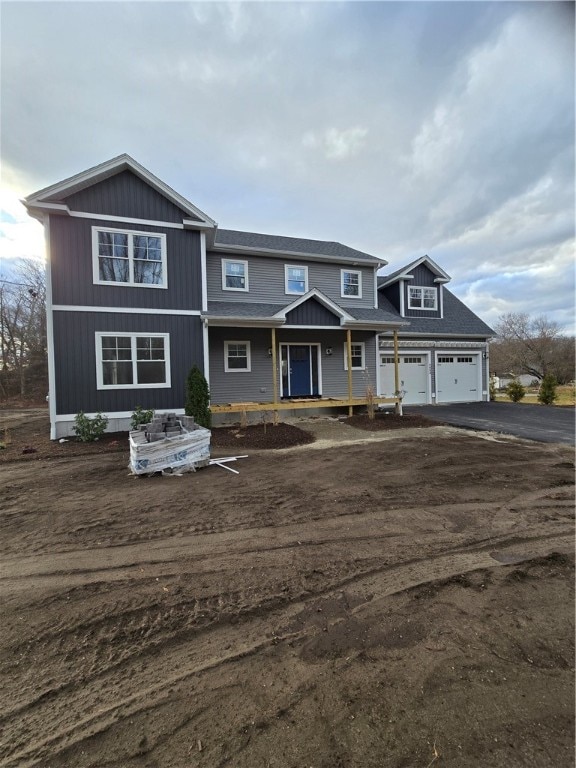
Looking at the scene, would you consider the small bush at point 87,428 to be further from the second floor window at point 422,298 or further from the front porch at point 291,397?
the second floor window at point 422,298

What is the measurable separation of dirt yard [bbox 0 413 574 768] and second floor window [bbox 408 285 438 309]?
1393cm

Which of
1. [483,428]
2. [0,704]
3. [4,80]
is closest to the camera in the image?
[0,704]

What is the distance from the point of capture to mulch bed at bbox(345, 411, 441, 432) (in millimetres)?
10578

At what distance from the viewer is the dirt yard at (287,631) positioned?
5.30 ft

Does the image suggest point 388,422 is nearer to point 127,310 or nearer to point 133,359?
point 133,359

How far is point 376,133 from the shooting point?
1287cm

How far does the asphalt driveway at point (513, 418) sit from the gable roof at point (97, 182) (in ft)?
34.8

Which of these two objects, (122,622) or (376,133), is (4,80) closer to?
(376,133)

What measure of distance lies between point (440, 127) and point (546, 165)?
397cm

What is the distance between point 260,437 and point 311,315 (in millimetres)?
4888

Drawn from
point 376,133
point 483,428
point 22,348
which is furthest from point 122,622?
point 22,348

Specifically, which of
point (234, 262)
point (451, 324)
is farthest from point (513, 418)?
point (234, 262)

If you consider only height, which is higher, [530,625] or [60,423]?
[60,423]

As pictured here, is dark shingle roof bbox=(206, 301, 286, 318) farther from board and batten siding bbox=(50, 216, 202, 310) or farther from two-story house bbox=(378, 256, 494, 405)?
two-story house bbox=(378, 256, 494, 405)
